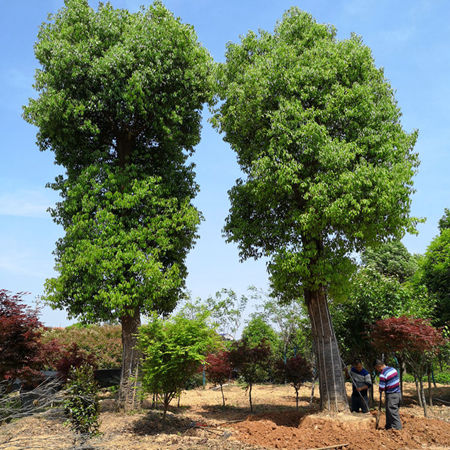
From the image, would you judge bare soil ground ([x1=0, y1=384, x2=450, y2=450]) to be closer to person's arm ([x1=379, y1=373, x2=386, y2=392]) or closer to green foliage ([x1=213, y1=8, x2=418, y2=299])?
person's arm ([x1=379, y1=373, x2=386, y2=392])

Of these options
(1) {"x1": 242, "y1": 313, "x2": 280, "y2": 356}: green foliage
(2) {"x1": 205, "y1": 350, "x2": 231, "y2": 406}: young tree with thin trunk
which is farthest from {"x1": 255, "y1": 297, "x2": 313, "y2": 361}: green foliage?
(2) {"x1": 205, "y1": 350, "x2": 231, "y2": 406}: young tree with thin trunk

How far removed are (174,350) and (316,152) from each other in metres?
6.03

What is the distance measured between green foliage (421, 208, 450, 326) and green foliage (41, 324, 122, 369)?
14.5m

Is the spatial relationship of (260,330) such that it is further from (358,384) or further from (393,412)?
(393,412)

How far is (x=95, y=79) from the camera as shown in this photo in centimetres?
1188

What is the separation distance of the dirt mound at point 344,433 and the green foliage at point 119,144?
4.70 m

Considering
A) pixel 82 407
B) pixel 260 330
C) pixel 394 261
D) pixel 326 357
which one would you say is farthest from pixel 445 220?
pixel 82 407

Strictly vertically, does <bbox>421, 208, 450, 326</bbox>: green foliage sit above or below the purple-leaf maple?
above

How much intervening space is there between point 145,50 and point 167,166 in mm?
3694

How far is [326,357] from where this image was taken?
1055 centimetres

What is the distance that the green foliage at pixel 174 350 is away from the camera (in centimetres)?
918

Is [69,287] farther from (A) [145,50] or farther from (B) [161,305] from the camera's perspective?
(A) [145,50]

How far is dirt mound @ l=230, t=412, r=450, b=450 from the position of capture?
8250 mm

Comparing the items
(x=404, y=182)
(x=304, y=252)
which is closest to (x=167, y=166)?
(x=304, y=252)
